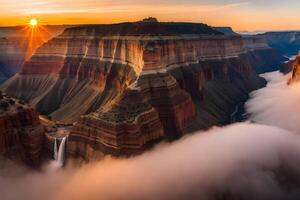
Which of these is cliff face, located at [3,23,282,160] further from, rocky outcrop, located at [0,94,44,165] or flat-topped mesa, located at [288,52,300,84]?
flat-topped mesa, located at [288,52,300,84]

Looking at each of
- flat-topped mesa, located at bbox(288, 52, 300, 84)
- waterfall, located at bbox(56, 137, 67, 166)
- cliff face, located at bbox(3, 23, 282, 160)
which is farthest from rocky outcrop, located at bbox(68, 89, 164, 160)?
flat-topped mesa, located at bbox(288, 52, 300, 84)

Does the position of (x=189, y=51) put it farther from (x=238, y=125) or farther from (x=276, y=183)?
(x=276, y=183)

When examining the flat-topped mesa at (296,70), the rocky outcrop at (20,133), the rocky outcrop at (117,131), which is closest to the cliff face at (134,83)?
the rocky outcrop at (117,131)

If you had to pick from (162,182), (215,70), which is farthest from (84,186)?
(215,70)

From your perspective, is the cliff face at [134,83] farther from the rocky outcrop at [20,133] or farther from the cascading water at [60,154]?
the rocky outcrop at [20,133]

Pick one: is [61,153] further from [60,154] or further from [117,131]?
[117,131]
